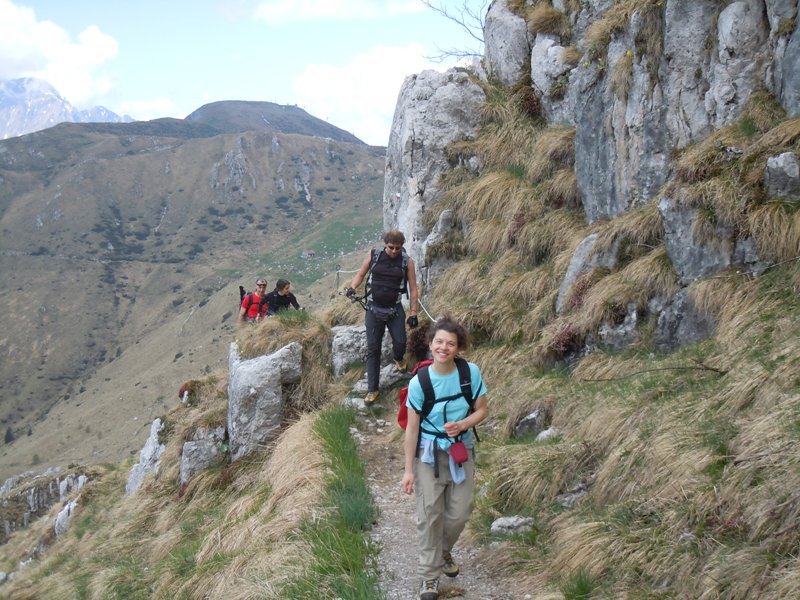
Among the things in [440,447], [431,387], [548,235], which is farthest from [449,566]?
[548,235]

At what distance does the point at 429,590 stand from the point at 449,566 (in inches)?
15.7

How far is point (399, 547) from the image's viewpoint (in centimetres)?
548

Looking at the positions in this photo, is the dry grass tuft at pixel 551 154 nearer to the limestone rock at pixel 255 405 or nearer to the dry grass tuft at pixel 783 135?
the dry grass tuft at pixel 783 135

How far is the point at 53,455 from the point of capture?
84.6 meters

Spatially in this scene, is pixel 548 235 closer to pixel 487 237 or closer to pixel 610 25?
pixel 487 237

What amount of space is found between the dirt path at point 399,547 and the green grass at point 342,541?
0.52 ft

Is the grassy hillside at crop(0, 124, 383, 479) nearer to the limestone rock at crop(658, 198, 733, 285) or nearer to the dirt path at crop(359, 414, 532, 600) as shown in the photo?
the dirt path at crop(359, 414, 532, 600)

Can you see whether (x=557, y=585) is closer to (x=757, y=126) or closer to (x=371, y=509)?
(x=371, y=509)

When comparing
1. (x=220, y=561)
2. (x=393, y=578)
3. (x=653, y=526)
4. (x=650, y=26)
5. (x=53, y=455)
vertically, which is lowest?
(x=53, y=455)

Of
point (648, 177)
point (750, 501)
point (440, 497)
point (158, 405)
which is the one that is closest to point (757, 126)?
point (648, 177)

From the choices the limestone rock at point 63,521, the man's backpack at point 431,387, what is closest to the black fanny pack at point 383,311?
the man's backpack at point 431,387

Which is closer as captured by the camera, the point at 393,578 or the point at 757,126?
the point at 393,578

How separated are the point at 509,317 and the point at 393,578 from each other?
5141 mm

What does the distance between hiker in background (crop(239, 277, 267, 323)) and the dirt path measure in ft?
19.2
